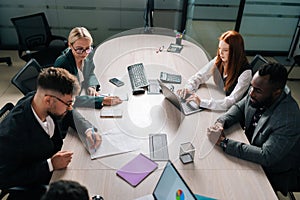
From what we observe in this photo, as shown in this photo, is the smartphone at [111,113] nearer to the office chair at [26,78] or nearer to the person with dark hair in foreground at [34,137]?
the person with dark hair in foreground at [34,137]

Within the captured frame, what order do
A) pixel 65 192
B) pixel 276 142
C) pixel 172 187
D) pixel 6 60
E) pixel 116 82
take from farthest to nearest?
1. pixel 6 60
2. pixel 116 82
3. pixel 276 142
4. pixel 172 187
5. pixel 65 192

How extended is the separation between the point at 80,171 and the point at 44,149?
278mm

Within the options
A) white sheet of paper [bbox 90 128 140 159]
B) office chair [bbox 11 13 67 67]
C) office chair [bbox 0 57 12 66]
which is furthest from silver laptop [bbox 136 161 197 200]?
office chair [bbox 0 57 12 66]

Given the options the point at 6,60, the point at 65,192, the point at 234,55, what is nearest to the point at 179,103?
the point at 234,55

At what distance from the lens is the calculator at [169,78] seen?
270 cm

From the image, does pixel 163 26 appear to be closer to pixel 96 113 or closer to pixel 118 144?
pixel 96 113

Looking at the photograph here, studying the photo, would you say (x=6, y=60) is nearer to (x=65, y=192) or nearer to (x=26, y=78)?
(x=26, y=78)

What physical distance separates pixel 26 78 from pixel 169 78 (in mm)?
1221

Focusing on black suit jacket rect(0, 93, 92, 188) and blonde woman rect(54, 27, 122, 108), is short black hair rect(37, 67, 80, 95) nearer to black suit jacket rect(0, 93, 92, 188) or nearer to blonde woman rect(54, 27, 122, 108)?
black suit jacket rect(0, 93, 92, 188)

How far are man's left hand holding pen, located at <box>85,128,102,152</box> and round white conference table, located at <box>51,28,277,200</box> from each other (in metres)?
0.06

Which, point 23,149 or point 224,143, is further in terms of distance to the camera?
point 224,143

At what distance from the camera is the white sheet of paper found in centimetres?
189

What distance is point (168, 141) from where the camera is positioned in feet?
6.50

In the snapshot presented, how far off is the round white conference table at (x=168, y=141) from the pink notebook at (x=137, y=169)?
0.10 ft
